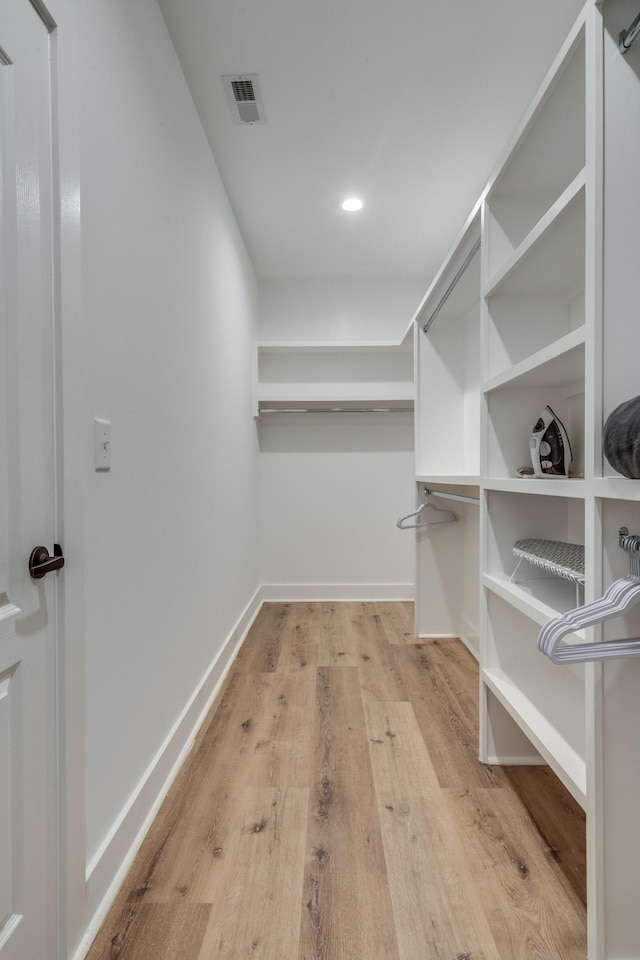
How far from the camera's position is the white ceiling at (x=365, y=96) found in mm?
1639

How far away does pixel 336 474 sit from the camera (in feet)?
12.6

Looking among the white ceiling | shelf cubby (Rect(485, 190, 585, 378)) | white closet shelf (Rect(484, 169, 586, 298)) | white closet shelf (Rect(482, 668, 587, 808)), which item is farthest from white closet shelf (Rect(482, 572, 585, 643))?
the white ceiling

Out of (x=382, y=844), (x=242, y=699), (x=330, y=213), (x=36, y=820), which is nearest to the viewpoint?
(x=36, y=820)

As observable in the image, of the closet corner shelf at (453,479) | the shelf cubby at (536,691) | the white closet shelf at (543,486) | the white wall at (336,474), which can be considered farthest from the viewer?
the white wall at (336,474)

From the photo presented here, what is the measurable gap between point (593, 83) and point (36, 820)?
176 centimetres

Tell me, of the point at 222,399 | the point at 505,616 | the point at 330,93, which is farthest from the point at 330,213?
the point at 505,616

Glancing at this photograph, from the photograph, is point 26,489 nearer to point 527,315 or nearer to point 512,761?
point 527,315

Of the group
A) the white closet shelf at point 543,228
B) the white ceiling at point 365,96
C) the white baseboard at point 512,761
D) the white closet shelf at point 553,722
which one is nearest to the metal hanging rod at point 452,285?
the white closet shelf at point 543,228

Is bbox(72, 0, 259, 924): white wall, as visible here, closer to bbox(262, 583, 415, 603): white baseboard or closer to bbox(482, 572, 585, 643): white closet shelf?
bbox(482, 572, 585, 643): white closet shelf

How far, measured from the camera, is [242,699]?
2.17 metres

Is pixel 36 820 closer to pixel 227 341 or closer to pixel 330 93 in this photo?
pixel 227 341

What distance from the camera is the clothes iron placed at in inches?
59.4

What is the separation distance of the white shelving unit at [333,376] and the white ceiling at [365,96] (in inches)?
37.2

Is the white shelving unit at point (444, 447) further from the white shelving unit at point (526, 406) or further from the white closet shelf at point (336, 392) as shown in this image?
the white shelving unit at point (526, 406)
